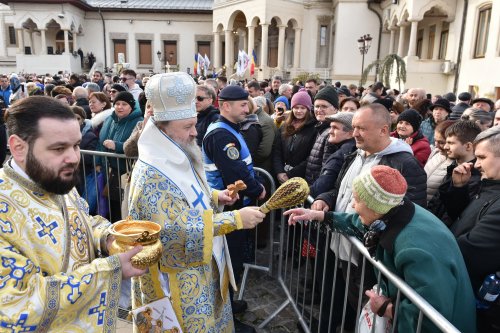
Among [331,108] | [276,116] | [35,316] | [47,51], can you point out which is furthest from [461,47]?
[47,51]

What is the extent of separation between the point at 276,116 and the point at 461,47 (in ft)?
51.2

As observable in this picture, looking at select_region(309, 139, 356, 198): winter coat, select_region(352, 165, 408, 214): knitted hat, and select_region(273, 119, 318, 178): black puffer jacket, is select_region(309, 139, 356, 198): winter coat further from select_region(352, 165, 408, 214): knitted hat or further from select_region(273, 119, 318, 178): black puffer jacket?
select_region(352, 165, 408, 214): knitted hat

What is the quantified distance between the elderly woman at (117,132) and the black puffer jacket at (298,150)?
1.92m

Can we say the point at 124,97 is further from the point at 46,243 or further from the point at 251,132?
the point at 46,243

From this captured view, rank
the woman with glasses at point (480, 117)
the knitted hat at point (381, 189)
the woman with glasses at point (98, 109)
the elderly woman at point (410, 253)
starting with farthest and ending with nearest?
the woman with glasses at point (98, 109), the woman with glasses at point (480, 117), the knitted hat at point (381, 189), the elderly woman at point (410, 253)

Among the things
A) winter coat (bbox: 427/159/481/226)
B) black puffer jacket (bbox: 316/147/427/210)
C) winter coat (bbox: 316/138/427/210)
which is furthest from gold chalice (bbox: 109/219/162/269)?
winter coat (bbox: 427/159/481/226)

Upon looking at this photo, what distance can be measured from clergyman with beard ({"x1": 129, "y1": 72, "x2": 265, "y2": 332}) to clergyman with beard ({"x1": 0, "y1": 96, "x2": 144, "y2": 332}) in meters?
0.46

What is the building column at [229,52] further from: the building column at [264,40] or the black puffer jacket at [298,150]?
the black puffer jacket at [298,150]

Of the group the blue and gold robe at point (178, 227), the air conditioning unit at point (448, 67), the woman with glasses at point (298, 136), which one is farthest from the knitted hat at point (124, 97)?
the air conditioning unit at point (448, 67)

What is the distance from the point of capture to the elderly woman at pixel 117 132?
4.70m

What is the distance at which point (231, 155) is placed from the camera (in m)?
3.30

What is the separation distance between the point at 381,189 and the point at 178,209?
1107mm

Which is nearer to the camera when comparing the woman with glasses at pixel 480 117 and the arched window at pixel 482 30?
the woman with glasses at pixel 480 117

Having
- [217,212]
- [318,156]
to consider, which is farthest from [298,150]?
[217,212]
